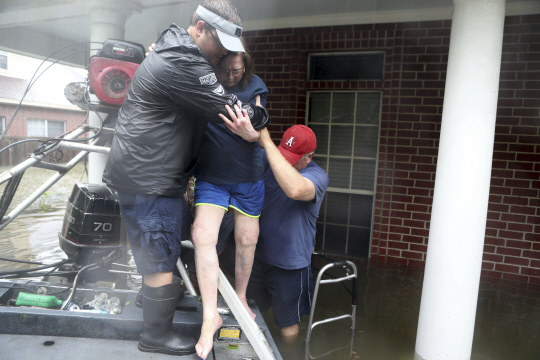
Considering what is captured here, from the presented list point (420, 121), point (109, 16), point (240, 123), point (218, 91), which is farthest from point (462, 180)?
point (109, 16)

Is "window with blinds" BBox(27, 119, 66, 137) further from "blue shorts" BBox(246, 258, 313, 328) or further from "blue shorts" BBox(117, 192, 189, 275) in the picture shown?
"blue shorts" BBox(117, 192, 189, 275)

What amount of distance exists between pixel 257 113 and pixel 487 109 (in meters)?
1.54

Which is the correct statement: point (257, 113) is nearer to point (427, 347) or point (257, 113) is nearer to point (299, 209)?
point (299, 209)

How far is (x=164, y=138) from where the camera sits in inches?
74.0

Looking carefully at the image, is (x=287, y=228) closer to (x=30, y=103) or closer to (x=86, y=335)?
(x=86, y=335)

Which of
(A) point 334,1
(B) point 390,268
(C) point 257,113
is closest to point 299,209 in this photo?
(C) point 257,113

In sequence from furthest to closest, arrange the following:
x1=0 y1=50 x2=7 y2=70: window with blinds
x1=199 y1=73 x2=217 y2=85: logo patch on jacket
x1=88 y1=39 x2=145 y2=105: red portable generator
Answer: x1=0 y1=50 x2=7 y2=70: window with blinds
x1=88 y1=39 x2=145 y2=105: red portable generator
x1=199 y1=73 x2=217 y2=85: logo patch on jacket

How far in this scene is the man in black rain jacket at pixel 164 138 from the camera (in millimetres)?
1797

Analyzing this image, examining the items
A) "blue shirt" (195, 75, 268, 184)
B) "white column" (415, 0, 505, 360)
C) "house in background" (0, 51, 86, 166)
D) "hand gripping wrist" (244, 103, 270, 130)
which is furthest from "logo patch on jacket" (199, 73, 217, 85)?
"house in background" (0, 51, 86, 166)

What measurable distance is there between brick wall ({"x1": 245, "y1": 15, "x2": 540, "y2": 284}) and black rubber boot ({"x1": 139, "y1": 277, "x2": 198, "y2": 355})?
3.58 m

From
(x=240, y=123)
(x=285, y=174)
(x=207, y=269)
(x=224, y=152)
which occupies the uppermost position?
(x=240, y=123)

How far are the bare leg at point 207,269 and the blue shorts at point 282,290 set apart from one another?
88 cm

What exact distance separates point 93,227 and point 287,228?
1.45 meters

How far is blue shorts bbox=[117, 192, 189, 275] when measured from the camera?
1.87m
